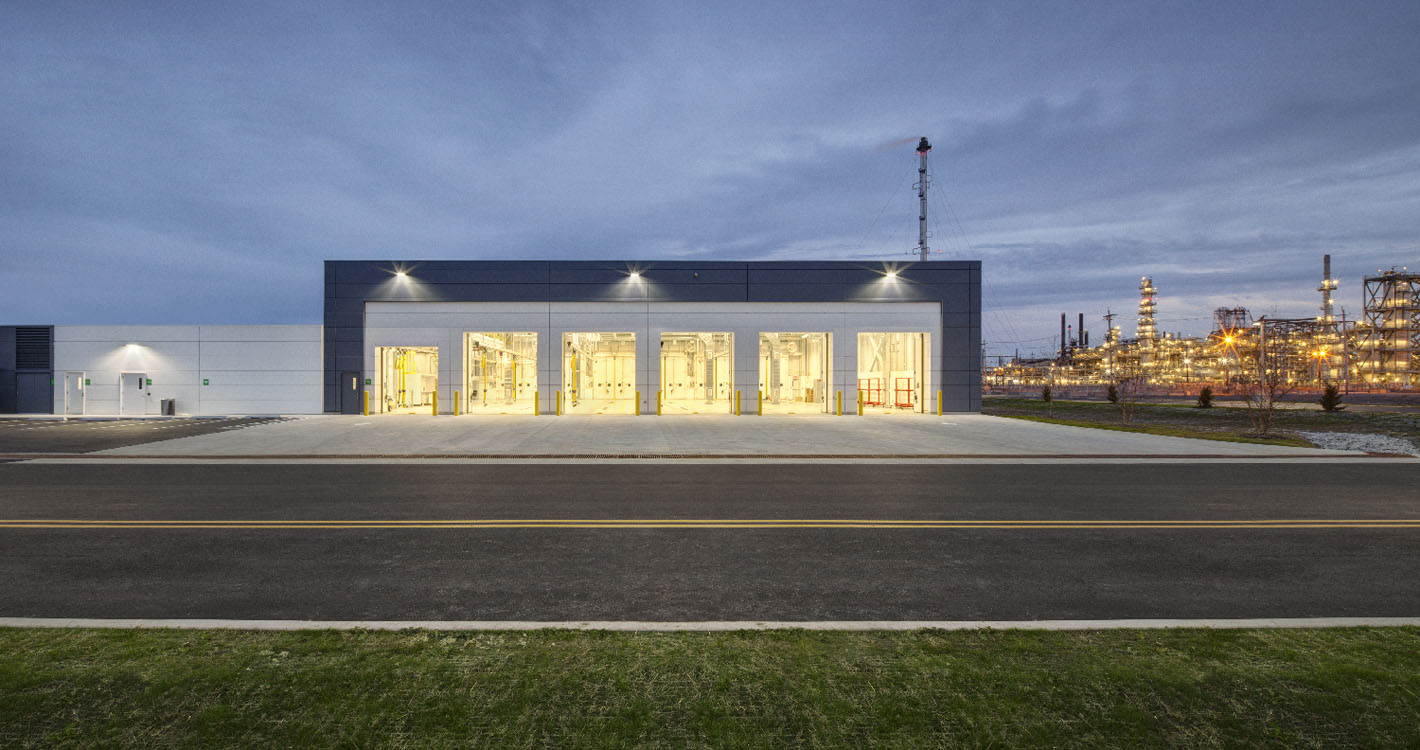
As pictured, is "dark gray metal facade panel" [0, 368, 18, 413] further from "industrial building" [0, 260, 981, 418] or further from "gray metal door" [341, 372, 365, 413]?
"gray metal door" [341, 372, 365, 413]

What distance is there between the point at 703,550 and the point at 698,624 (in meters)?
2.41

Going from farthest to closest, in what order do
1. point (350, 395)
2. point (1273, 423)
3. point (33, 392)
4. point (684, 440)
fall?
point (33, 392), point (350, 395), point (1273, 423), point (684, 440)

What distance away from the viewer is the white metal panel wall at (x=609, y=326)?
30.4 meters

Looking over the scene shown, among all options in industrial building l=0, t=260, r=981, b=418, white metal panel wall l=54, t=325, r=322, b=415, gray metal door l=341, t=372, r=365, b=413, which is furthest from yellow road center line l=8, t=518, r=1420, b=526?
white metal panel wall l=54, t=325, r=322, b=415

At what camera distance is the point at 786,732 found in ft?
10.6

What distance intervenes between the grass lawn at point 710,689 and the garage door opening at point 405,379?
2764cm

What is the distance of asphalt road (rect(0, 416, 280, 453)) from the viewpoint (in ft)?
57.4

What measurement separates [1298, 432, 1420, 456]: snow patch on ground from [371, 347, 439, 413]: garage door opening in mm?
32507

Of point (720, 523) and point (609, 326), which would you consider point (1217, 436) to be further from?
point (609, 326)

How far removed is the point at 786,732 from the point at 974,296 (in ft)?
103

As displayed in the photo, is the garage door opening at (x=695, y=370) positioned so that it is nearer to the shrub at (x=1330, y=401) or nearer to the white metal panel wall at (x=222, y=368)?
the white metal panel wall at (x=222, y=368)

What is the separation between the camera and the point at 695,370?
4322 centimetres

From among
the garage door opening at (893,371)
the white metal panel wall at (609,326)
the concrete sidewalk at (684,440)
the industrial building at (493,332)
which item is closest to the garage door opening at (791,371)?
the garage door opening at (893,371)

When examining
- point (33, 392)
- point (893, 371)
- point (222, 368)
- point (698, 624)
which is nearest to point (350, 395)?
point (222, 368)
